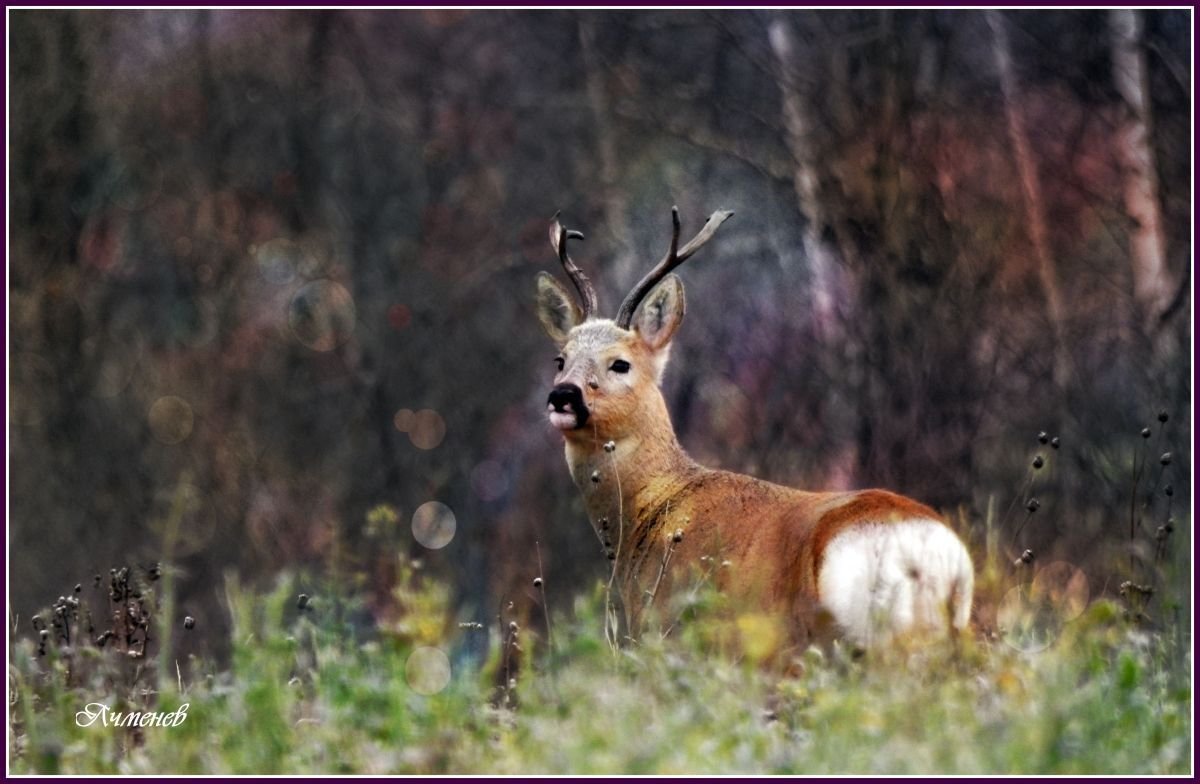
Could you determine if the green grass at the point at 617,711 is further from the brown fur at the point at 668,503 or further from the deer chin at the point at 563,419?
the deer chin at the point at 563,419

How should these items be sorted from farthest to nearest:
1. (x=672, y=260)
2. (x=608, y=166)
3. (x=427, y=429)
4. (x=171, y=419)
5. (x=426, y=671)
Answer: (x=171, y=419) → (x=427, y=429) → (x=608, y=166) → (x=672, y=260) → (x=426, y=671)

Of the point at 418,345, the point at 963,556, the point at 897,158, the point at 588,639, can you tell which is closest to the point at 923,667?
the point at 963,556

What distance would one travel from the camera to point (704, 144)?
1338cm

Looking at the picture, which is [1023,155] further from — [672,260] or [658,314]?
[672,260]

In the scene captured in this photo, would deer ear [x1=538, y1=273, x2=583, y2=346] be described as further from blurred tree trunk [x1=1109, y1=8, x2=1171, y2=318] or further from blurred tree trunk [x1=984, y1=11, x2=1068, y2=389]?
blurred tree trunk [x1=984, y1=11, x2=1068, y2=389]

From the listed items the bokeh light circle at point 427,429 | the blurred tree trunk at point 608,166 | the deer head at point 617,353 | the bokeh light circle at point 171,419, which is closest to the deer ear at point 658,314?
the deer head at point 617,353

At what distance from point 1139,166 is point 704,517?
20.0 ft

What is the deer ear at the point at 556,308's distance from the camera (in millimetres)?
8289

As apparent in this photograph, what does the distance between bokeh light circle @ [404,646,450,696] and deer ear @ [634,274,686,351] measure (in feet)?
10.5

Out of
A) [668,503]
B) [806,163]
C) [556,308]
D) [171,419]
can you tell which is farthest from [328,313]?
[668,503]

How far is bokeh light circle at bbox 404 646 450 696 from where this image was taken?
4.95m

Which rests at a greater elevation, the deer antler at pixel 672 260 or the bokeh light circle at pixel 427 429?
the deer antler at pixel 672 260

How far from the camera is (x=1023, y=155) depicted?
13688mm

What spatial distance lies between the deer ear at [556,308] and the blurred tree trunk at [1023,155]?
5621mm
